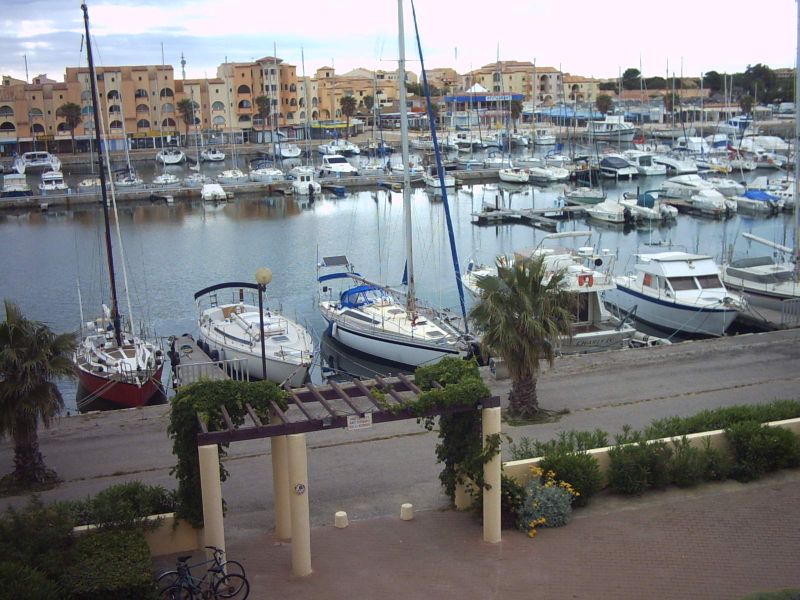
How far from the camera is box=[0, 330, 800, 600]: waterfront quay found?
11.5 meters

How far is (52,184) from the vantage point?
3076 inches

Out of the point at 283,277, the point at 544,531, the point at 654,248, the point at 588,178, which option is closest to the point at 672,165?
the point at 588,178

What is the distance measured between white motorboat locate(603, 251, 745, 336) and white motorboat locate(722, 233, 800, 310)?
34.3 inches

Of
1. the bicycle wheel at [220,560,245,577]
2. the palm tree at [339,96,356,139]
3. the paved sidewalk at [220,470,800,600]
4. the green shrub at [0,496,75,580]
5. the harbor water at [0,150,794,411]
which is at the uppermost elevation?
the palm tree at [339,96,356,139]

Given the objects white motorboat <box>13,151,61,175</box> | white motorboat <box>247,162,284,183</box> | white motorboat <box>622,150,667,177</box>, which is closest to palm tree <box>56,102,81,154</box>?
white motorboat <box>13,151,61,175</box>

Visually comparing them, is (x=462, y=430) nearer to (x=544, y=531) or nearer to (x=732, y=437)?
(x=544, y=531)

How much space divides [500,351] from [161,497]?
7665 mm

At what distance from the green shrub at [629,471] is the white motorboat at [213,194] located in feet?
211

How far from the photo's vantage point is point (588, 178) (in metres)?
78.8

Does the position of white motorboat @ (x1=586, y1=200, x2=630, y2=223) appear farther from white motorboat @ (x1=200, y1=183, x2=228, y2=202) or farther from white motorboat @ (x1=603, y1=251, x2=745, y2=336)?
white motorboat @ (x1=200, y1=183, x2=228, y2=202)

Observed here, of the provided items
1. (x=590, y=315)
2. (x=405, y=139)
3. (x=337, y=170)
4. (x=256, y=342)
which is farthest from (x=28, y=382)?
(x=337, y=170)

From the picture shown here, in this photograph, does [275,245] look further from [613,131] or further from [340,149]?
[613,131]

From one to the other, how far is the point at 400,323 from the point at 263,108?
91.9 metres

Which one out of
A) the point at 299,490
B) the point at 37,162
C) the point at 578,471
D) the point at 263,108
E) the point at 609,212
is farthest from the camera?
the point at 263,108
